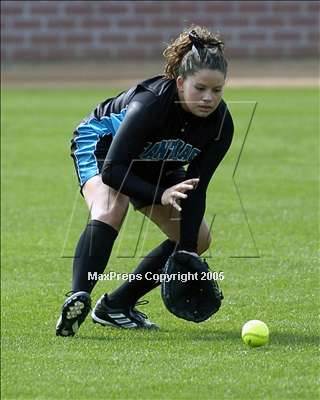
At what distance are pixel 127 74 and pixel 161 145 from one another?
16.1 meters

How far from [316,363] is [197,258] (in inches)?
30.4

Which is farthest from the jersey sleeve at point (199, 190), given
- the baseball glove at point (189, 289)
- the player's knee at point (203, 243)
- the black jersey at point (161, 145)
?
the player's knee at point (203, 243)

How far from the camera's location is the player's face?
191 inches

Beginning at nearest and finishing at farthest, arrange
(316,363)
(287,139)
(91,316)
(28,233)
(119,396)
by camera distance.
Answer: (119,396)
(316,363)
(91,316)
(28,233)
(287,139)

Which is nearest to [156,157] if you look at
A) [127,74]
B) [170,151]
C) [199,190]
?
[170,151]

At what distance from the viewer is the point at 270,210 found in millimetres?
9164

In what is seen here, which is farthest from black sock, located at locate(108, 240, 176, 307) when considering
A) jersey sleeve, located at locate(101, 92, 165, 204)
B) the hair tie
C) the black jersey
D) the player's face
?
the hair tie

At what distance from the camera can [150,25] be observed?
2239 cm

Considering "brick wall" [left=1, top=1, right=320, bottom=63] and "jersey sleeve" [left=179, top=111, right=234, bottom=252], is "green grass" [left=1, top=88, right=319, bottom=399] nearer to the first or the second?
"jersey sleeve" [left=179, top=111, right=234, bottom=252]

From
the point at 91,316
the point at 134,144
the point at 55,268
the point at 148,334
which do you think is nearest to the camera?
the point at 134,144

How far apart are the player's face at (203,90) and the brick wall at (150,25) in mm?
17488

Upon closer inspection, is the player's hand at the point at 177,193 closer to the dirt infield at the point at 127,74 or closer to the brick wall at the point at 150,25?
the dirt infield at the point at 127,74

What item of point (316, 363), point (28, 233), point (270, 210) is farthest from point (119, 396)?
point (270, 210)

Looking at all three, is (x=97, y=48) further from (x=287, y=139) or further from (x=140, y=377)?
(x=140, y=377)
